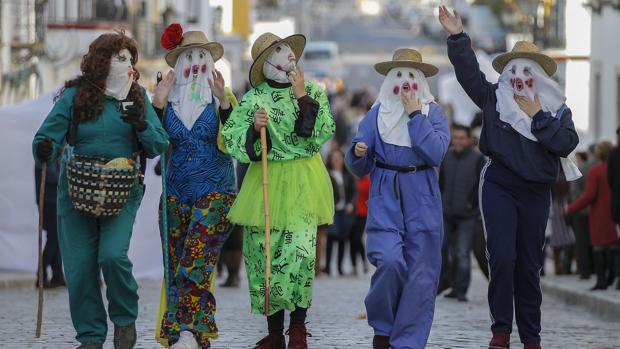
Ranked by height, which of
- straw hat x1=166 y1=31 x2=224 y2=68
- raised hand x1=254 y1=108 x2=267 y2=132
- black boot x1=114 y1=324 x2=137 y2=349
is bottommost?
black boot x1=114 y1=324 x2=137 y2=349

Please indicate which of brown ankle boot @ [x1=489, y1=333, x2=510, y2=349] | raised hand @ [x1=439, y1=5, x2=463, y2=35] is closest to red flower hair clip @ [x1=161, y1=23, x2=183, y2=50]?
raised hand @ [x1=439, y1=5, x2=463, y2=35]

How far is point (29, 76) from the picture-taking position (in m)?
29.7

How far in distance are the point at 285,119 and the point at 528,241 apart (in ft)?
5.52

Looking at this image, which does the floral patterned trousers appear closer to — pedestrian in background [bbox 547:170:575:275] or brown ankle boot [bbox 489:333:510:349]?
brown ankle boot [bbox 489:333:510:349]

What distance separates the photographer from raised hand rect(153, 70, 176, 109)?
426 inches

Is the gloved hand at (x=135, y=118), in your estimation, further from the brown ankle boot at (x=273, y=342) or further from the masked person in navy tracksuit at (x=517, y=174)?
the masked person in navy tracksuit at (x=517, y=174)

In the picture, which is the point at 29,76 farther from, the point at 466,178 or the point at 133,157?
the point at 133,157

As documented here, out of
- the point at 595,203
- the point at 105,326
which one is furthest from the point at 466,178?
the point at 105,326

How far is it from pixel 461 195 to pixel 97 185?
7.80 m

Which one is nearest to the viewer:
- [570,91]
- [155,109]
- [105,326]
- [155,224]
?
[105,326]

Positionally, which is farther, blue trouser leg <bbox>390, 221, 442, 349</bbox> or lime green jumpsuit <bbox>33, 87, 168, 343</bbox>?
blue trouser leg <bbox>390, 221, 442, 349</bbox>

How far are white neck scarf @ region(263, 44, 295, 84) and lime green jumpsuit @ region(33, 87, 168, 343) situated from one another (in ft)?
3.23

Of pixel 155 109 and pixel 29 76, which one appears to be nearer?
pixel 155 109

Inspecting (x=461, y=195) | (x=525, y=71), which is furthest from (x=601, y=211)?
(x=525, y=71)
